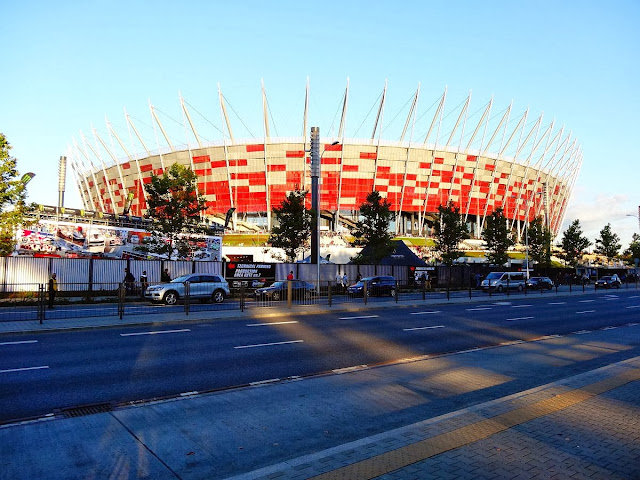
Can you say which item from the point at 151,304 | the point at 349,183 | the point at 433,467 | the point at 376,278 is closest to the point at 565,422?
the point at 433,467

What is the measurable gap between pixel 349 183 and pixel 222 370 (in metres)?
68.5

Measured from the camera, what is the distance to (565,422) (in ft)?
19.6

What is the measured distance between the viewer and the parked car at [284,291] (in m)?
24.0

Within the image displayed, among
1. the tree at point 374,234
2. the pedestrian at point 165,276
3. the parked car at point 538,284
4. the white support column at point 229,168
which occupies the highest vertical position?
the white support column at point 229,168

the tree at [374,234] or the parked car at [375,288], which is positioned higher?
the tree at [374,234]

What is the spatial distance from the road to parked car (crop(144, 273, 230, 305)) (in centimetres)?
689

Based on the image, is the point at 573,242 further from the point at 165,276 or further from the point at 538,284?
the point at 165,276

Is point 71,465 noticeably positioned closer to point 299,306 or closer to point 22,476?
point 22,476

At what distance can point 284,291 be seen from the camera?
24.3 meters

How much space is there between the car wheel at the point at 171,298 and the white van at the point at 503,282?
29059mm

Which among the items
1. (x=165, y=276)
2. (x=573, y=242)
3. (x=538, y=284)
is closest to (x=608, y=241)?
(x=573, y=242)

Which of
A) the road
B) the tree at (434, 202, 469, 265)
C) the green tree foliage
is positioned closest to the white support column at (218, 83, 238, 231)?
the tree at (434, 202, 469, 265)

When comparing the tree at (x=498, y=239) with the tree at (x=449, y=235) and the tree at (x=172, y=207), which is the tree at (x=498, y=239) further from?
the tree at (x=172, y=207)

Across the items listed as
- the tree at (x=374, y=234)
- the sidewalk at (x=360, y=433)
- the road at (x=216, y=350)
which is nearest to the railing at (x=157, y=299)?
the road at (x=216, y=350)
